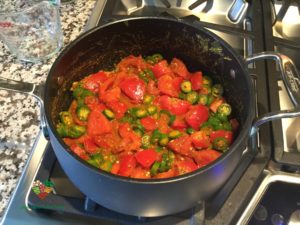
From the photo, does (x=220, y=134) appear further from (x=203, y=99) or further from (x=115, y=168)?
(x=115, y=168)

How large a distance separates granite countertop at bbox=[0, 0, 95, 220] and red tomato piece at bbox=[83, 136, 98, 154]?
174 mm

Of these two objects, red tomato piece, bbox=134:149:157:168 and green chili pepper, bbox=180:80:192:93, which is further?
green chili pepper, bbox=180:80:192:93

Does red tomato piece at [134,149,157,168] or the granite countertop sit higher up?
red tomato piece at [134,149,157,168]

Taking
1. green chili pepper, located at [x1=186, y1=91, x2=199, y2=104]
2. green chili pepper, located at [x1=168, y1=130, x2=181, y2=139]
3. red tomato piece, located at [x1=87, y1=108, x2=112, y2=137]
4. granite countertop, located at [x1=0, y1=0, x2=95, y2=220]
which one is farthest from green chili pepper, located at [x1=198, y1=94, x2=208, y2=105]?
granite countertop, located at [x1=0, y1=0, x2=95, y2=220]

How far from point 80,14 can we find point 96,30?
40 cm

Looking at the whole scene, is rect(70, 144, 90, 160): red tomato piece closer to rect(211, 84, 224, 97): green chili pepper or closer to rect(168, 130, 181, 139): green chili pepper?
rect(168, 130, 181, 139): green chili pepper

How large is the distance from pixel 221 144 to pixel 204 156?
2.0 inches

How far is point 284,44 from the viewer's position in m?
1.02

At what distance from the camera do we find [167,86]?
2.89ft

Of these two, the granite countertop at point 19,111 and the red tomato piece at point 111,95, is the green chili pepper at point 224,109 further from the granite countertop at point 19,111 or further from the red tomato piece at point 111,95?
the granite countertop at point 19,111

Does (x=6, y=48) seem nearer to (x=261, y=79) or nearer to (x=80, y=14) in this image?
(x=80, y=14)

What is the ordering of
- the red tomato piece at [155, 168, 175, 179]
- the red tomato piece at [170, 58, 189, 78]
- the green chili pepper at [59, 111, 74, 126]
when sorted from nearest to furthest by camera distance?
the red tomato piece at [155, 168, 175, 179], the green chili pepper at [59, 111, 74, 126], the red tomato piece at [170, 58, 189, 78]

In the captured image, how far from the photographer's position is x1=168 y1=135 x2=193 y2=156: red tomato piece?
2.51 feet

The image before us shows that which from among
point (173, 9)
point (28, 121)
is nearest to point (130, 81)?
point (28, 121)
